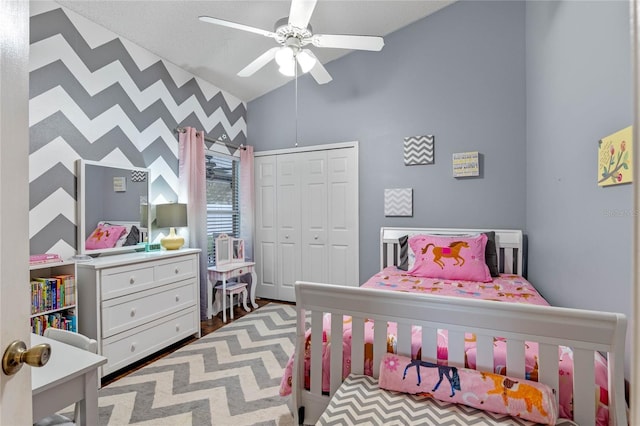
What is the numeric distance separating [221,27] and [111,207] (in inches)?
72.1

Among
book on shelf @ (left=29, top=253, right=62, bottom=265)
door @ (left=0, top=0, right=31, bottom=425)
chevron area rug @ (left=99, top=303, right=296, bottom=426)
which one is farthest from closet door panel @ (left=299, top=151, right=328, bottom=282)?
door @ (left=0, top=0, right=31, bottom=425)

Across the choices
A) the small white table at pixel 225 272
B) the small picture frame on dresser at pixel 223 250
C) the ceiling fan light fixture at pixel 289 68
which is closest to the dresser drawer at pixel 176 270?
the small white table at pixel 225 272

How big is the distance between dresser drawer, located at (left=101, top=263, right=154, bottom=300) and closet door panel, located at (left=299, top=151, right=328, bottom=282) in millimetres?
1849

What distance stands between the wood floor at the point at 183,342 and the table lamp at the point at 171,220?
0.89 meters

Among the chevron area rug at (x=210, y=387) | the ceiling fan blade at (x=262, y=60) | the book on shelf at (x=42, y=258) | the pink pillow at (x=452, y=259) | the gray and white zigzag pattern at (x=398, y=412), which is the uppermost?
the ceiling fan blade at (x=262, y=60)

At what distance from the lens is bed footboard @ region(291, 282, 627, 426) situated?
110 centimetres

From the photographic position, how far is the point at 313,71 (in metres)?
2.67

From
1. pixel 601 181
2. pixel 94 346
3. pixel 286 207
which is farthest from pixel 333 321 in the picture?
pixel 286 207

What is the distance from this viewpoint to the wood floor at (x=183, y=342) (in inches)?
89.7

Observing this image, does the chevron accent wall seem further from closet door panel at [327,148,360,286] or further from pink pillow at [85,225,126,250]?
closet door panel at [327,148,360,286]

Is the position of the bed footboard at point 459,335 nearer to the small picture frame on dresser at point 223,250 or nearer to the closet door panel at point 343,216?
the closet door panel at point 343,216

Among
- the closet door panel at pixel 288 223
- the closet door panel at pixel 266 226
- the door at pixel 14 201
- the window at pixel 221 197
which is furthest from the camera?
the closet door panel at pixel 266 226

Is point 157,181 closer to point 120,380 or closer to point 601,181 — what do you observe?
point 120,380

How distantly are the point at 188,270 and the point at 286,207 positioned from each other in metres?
1.52
